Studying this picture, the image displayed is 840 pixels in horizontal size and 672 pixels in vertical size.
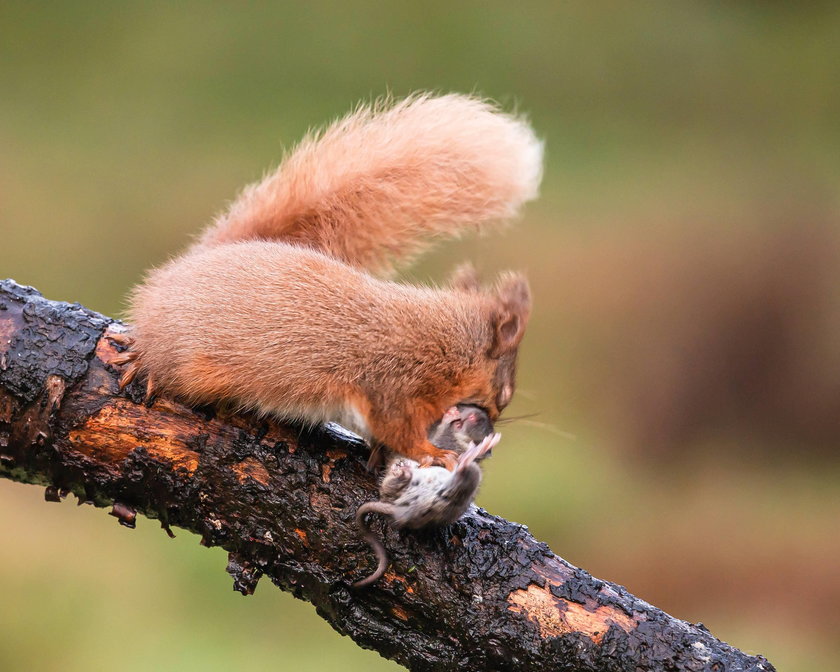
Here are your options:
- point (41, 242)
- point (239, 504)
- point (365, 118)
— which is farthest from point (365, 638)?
point (41, 242)

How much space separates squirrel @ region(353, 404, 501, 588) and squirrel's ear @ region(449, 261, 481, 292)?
0.38 metres

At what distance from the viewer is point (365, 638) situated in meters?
1.77

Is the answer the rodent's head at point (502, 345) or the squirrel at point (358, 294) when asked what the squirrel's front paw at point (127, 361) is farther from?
the rodent's head at point (502, 345)

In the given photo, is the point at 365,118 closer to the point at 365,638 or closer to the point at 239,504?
the point at 239,504

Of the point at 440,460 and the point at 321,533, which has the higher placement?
the point at 440,460

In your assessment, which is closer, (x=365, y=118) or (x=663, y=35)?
(x=365, y=118)

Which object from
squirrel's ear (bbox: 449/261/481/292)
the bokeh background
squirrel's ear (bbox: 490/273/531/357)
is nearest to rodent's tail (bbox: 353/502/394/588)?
squirrel's ear (bbox: 490/273/531/357)

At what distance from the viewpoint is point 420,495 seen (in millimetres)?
1670

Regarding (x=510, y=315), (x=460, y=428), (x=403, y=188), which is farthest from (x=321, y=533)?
(x=403, y=188)

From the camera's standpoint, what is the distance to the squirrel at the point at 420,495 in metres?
1.64

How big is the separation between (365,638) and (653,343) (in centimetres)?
293

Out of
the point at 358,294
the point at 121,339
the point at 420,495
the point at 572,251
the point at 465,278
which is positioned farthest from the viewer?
the point at 572,251

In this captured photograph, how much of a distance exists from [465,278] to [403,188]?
25 centimetres

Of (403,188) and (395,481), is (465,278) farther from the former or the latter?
(395,481)
